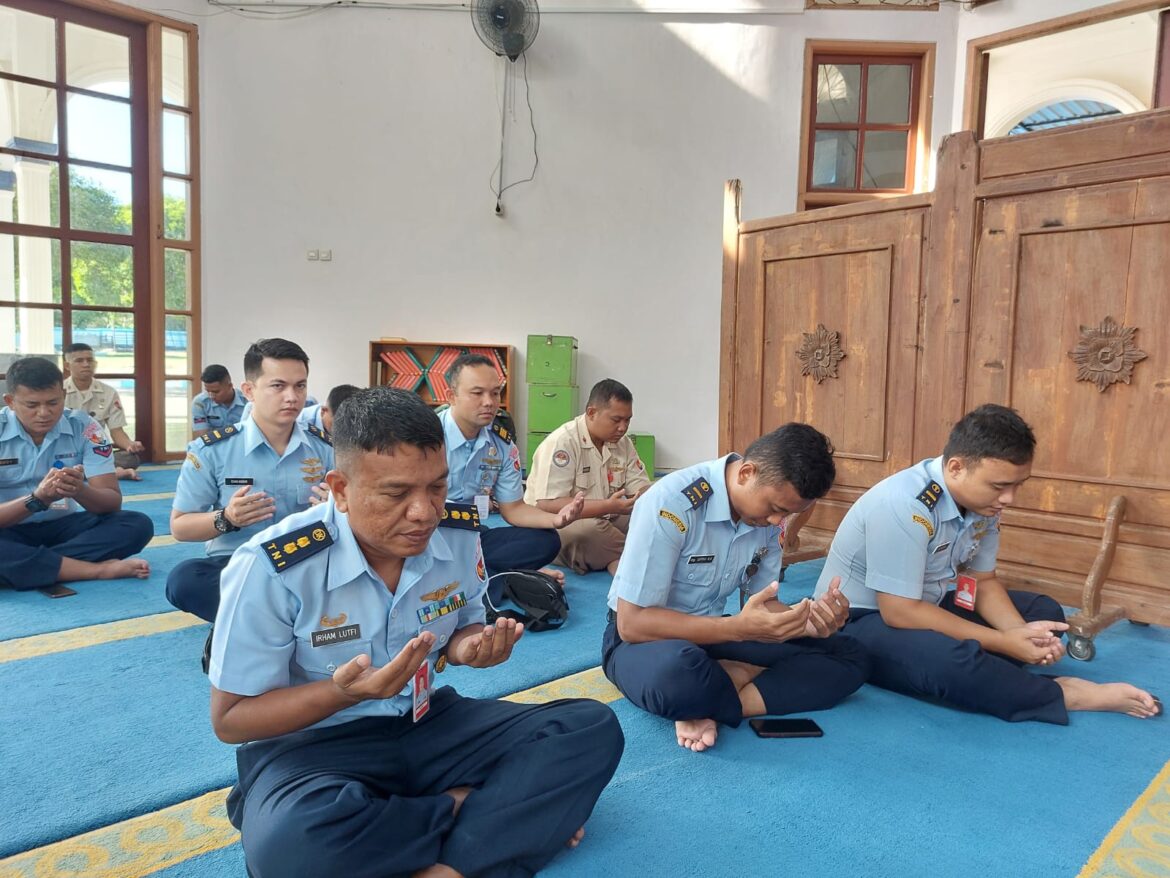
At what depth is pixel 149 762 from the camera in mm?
1732

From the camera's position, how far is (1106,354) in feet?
8.89

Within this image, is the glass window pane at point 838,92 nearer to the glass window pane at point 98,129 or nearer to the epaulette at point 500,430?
the epaulette at point 500,430

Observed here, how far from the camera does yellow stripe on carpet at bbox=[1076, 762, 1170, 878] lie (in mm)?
1410

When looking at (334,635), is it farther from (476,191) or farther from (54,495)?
(476,191)

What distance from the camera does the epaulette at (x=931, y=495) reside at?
2.14m

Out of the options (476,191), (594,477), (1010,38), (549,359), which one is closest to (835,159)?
(1010,38)

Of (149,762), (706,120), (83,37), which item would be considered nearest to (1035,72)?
(706,120)

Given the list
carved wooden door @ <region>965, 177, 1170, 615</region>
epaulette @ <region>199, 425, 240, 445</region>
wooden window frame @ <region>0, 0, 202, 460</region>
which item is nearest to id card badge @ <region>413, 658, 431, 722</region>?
epaulette @ <region>199, 425, 240, 445</region>

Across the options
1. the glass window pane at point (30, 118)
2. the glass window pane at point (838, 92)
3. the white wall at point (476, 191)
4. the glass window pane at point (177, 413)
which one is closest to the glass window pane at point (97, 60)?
the glass window pane at point (30, 118)

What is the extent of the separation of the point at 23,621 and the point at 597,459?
2258 millimetres

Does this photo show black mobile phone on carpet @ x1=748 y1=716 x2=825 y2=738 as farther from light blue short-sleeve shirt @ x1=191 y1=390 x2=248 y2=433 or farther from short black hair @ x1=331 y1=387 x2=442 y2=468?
light blue short-sleeve shirt @ x1=191 y1=390 x2=248 y2=433

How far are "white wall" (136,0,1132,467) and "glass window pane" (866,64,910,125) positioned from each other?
80 cm

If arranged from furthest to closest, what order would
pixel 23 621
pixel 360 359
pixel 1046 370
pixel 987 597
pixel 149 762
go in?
pixel 360 359 < pixel 1046 370 < pixel 23 621 < pixel 987 597 < pixel 149 762

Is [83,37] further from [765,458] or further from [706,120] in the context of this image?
[765,458]
